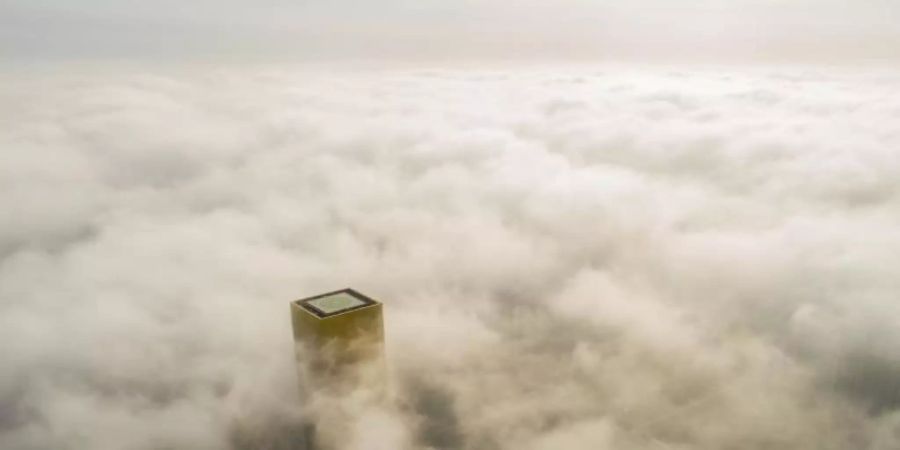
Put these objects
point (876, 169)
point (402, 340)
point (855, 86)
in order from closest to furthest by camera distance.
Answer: point (402, 340)
point (876, 169)
point (855, 86)

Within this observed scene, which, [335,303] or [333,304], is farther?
[335,303]

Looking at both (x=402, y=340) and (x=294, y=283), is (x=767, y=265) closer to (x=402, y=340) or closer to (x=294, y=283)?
(x=402, y=340)

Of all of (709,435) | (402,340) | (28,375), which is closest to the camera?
(709,435)

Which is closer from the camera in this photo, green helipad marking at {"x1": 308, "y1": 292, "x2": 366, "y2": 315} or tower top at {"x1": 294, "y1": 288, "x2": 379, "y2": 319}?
tower top at {"x1": 294, "y1": 288, "x2": 379, "y2": 319}

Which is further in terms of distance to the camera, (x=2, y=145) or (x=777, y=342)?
(x=777, y=342)

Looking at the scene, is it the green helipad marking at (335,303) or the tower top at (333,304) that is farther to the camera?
the green helipad marking at (335,303)

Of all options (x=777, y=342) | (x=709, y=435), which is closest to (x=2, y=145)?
(x=709, y=435)

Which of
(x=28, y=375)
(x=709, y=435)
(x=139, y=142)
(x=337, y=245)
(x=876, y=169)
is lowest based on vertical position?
(x=709, y=435)

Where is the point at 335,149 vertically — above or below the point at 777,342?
above
